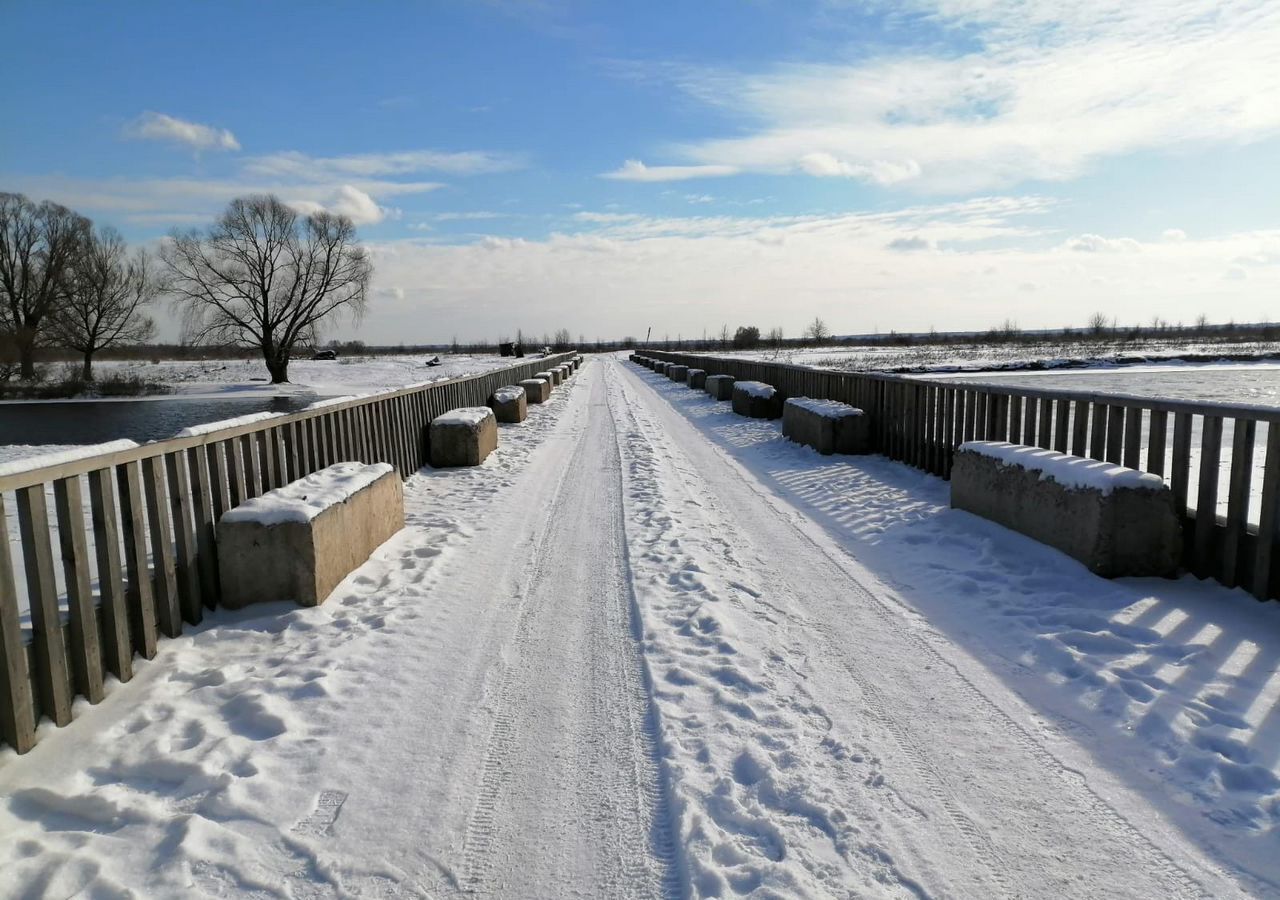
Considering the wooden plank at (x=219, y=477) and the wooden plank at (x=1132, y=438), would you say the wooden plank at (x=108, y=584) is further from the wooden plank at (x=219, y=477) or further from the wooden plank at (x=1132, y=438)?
the wooden plank at (x=1132, y=438)

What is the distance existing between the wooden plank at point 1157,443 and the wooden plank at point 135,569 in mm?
6704

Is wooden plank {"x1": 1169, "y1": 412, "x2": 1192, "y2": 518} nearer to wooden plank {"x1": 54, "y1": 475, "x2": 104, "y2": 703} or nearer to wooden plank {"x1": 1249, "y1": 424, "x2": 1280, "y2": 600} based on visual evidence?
wooden plank {"x1": 1249, "y1": 424, "x2": 1280, "y2": 600}

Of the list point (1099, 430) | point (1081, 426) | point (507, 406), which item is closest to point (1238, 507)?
point (1099, 430)

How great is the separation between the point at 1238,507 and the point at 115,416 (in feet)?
132

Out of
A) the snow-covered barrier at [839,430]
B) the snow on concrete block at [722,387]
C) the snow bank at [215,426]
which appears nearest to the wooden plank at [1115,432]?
the snow-covered barrier at [839,430]

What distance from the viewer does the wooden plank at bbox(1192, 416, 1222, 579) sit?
5.26 m

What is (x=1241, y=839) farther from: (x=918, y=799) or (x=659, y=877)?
(x=659, y=877)

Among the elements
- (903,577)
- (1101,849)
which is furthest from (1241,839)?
(903,577)

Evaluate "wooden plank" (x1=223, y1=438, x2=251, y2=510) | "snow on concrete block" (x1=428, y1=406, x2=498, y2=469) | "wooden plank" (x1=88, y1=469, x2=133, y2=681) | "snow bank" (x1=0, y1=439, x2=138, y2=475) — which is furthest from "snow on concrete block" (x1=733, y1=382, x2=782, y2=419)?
Result: "wooden plank" (x1=88, y1=469, x2=133, y2=681)

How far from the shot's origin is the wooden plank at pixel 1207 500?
17.3 feet

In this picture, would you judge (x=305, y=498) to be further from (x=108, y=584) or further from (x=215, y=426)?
(x=108, y=584)

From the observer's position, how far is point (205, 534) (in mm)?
4926

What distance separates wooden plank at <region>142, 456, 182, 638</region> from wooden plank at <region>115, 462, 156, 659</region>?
14cm

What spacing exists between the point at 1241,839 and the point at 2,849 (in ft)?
13.8
